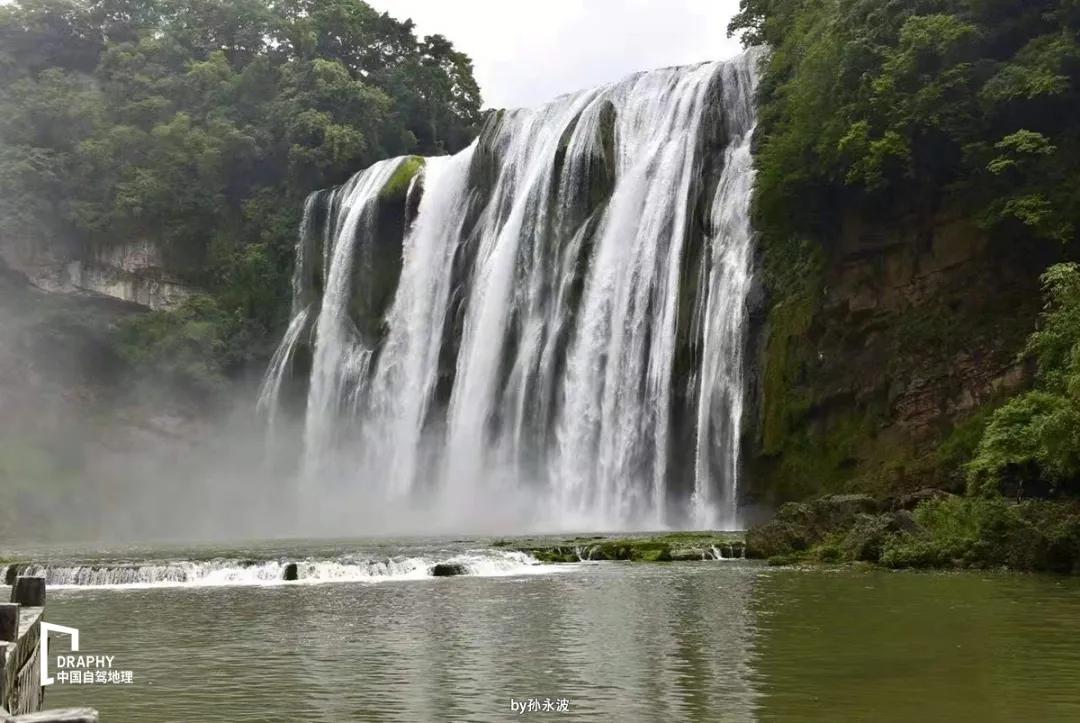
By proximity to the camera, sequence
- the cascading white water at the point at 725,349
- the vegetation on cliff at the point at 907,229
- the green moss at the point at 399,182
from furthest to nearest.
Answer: the green moss at the point at 399,182, the cascading white water at the point at 725,349, the vegetation on cliff at the point at 907,229

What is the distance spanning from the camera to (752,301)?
33.2m

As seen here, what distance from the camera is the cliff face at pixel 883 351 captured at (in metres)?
28.7

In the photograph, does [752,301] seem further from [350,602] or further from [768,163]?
[350,602]

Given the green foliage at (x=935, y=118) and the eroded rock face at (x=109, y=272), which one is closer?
the green foliage at (x=935, y=118)

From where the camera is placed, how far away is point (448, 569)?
21438 mm

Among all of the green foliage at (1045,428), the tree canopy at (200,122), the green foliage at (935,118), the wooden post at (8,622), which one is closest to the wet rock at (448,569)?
the green foliage at (1045,428)

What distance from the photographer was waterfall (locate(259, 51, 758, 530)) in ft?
112

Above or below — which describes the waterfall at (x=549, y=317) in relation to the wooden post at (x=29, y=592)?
above

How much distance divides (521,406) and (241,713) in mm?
30305

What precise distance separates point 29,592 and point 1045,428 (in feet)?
56.5

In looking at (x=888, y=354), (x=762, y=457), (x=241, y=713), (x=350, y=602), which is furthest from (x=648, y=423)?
(x=241, y=713)

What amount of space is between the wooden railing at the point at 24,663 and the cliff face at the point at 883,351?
74.2 ft

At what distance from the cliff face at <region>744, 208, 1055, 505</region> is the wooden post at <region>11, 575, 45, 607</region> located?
22.5 metres

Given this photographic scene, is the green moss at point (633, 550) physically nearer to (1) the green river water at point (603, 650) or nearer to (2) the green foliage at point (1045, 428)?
(1) the green river water at point (603, 650)
